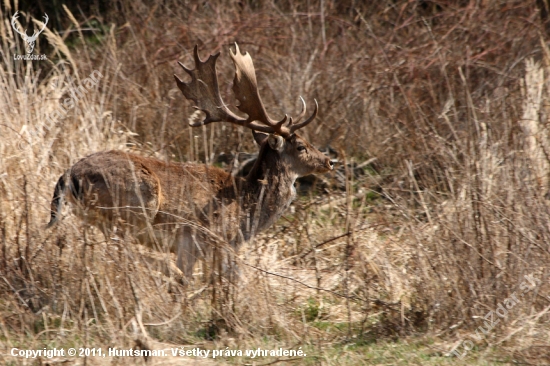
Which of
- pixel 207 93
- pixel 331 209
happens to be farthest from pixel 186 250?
pixel 331 209

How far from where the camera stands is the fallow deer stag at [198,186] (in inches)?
242

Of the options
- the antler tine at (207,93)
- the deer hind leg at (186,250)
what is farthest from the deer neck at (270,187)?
the deer hind leg at (186,250)

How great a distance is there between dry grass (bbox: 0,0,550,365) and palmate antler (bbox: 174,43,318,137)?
0.48 meters

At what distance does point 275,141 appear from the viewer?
6992 mm

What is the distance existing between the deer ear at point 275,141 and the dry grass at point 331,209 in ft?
2.32

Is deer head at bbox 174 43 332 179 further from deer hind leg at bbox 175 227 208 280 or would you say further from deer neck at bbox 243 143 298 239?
deer hind leg at bbox 175 227 208 280

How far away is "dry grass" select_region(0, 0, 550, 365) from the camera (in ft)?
18.2

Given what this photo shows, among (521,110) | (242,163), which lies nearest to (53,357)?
(242,163)

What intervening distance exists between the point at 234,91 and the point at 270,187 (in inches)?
36.3

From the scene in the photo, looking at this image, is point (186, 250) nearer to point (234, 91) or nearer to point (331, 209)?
point (234, 91)

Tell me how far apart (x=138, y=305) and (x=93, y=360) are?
1.49ft

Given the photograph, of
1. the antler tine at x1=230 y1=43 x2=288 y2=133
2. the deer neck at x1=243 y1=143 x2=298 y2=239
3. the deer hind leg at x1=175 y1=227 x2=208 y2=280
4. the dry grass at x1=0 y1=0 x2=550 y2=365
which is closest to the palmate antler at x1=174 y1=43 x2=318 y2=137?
the antler tine at x1=230 y1=43 x2=288 y2=133

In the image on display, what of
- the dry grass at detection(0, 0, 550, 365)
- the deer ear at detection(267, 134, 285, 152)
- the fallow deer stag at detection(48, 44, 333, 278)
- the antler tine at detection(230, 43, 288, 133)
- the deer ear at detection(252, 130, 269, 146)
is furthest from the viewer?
the deer ear at detection(252, 130, 269, 146)

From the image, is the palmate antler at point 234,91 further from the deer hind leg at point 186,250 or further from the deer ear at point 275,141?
the deer hind leg at point 186,250
